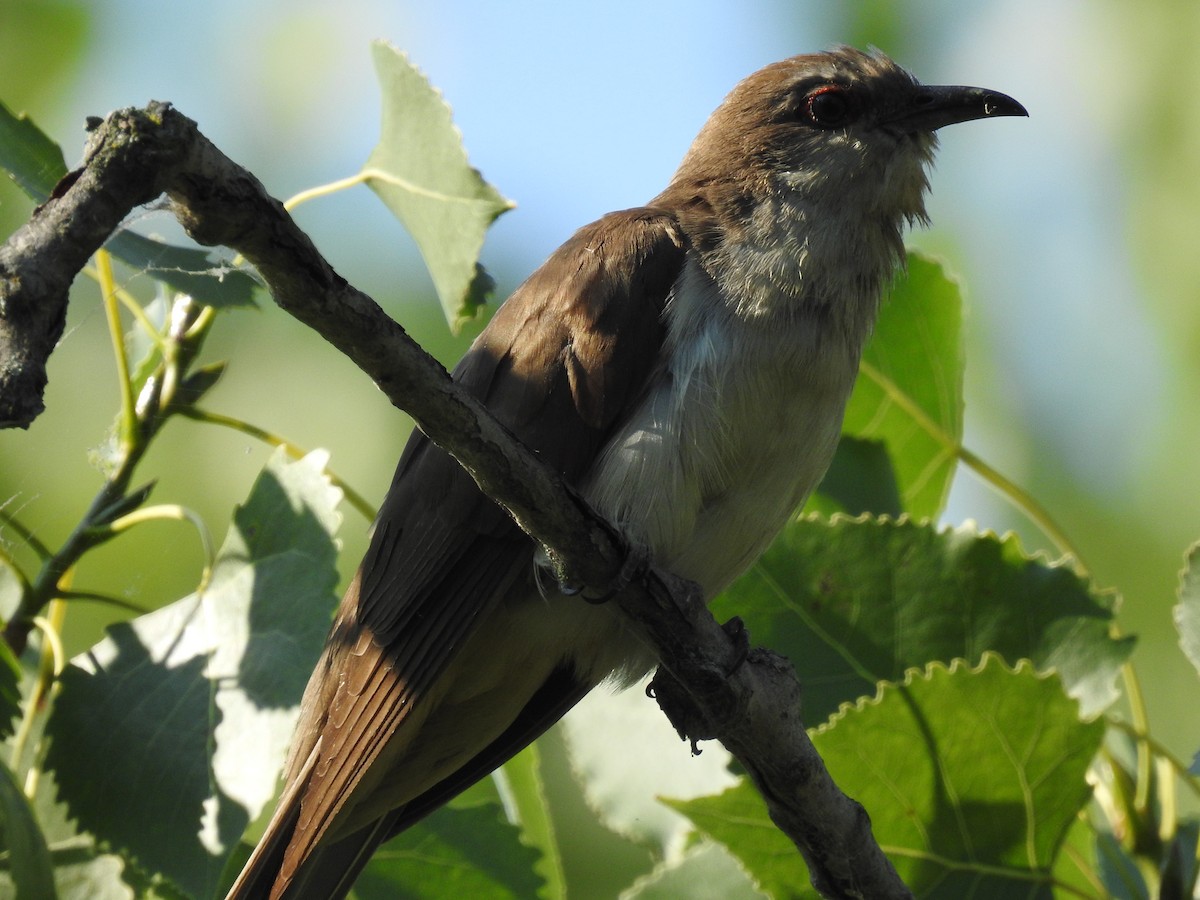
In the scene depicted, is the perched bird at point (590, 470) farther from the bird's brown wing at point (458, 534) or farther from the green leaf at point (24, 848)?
the green leaf at point (24, 848)

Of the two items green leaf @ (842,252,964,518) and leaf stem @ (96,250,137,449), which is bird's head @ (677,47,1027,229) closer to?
green leaf @ (842,252,964,518)

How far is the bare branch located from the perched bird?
0.82ft

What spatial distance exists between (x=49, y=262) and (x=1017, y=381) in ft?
24.6

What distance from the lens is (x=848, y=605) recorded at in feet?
12.0

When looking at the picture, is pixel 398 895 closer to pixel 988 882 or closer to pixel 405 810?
pixel 405 810

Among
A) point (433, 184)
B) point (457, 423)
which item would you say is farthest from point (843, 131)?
point (457, 423)

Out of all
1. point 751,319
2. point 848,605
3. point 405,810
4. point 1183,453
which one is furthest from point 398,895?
point 1183,453

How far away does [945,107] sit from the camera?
400 cm

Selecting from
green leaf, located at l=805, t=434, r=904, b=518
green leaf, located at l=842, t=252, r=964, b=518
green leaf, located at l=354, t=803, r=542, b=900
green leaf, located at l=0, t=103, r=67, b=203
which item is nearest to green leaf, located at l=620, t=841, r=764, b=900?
green leaf, located at l=354, t=803, r=542, b=900

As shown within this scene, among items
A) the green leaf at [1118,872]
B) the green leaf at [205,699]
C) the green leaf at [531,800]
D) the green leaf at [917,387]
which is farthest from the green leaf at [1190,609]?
the green leaf at [205,699]

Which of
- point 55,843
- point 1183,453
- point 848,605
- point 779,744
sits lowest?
point 55,843

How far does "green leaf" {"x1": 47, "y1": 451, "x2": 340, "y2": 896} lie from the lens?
323cm

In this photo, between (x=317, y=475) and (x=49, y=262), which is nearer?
(x=49, y=262)

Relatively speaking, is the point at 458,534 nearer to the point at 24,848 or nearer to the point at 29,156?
the point at 24,848
